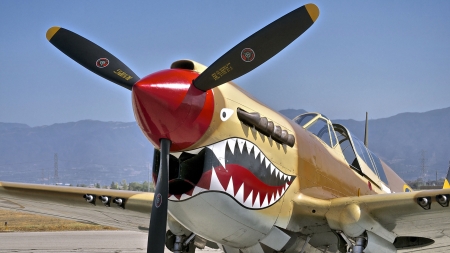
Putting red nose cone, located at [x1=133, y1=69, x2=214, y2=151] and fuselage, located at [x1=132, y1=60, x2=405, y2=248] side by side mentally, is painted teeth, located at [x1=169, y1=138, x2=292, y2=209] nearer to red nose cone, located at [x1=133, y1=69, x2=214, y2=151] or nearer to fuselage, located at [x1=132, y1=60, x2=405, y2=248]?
fuselage, located at [x1=132, y1=60, x2=405, y2=248]

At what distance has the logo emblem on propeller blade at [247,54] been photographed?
5.37 meters

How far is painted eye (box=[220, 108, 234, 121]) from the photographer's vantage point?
227 inches

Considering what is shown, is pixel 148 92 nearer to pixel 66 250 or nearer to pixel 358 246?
pixel 358 246

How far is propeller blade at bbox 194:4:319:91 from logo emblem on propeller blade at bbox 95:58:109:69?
1116mm

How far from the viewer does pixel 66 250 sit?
15.4 meters

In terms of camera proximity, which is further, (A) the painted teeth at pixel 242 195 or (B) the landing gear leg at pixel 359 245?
(B) the landing gear leg at pixel 359 245

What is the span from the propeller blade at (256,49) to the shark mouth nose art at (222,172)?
74cm

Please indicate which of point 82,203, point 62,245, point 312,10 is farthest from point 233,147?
point 62,245

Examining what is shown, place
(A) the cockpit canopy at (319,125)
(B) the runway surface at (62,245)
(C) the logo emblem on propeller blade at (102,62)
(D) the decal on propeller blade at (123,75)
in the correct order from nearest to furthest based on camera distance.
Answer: (D) the decal on propeller blade at (123,75)
(C) the logo emblem on propeller blade at (102,62)
(A) the cockpit canopy at (319,125)
(B) the runway surface at (62,245)

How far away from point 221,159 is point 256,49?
122 cm

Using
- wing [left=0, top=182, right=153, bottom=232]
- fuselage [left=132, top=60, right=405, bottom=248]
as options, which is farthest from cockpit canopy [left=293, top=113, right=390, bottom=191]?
wing [left=0, top=182, right=153, bottom=232]

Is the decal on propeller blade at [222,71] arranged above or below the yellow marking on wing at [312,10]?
below

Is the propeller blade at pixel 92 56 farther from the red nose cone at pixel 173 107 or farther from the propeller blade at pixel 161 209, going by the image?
the propeller blade at pixel 161 209

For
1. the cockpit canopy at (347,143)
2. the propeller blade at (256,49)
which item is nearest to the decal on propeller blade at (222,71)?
the propeller blade at (256,49)
